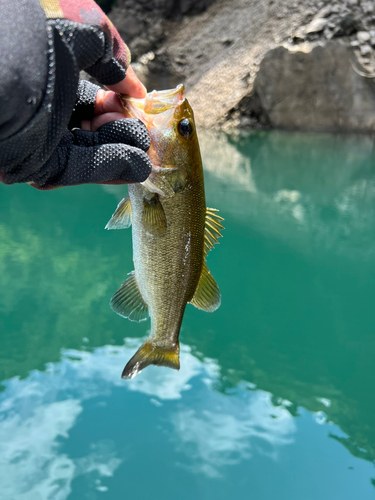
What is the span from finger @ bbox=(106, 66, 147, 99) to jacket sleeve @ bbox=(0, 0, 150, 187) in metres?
0.16

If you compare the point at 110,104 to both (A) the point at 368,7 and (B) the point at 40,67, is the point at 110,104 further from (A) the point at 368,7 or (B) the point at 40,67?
(A) the point at 368,7

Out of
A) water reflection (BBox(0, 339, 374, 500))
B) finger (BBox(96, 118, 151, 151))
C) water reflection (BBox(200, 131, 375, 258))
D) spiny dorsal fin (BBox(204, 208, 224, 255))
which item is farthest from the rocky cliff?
finger (BBox(96, 118, 151, 151))

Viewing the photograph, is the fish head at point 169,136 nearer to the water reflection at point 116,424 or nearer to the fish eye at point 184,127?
the fish eye at point 184,127

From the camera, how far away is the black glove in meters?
1.47

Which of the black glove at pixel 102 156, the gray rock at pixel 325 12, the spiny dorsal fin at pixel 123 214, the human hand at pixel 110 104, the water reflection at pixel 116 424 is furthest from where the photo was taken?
the gray rock at pixel 325 12

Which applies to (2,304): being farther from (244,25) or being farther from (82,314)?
(244,25)

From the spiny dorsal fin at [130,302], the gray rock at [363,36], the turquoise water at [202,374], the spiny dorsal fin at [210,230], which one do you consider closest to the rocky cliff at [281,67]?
the gray rock at [363,36]

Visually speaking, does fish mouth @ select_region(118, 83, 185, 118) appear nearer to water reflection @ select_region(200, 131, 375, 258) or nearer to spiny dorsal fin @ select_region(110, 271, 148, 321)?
spiny dorsal fin @ select_region(110, 271, 148, 321)

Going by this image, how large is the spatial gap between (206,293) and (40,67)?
3.80 feet

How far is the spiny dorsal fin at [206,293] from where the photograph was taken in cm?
201

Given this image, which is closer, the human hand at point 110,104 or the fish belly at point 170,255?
the human hand at point 110,104

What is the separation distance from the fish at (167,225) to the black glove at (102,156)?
0.40 ft

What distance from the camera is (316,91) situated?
13375mm

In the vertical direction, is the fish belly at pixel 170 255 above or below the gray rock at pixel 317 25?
below
